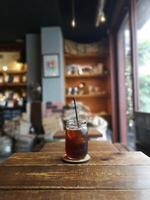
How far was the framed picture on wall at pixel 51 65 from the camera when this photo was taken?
5.64 metres

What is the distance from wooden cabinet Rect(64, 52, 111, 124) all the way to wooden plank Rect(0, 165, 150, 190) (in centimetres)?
475

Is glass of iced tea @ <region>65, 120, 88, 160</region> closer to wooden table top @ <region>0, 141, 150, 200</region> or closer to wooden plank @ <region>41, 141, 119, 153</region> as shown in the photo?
wooden table top @ <region>0, 141, 150, 200</region>

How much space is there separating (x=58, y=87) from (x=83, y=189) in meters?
4.77

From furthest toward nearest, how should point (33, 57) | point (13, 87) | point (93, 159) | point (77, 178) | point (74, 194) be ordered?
point (13, 87) → point (33, 57) → point (93, 159) → point (77, 178) → point (74, 194)

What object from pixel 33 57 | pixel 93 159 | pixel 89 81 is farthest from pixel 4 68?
pixel 93 159

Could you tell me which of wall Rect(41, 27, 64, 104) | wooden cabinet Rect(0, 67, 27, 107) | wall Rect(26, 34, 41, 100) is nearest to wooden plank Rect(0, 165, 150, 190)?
wall Rect(41, 27, 64, 104)

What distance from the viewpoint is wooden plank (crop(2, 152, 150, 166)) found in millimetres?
1364

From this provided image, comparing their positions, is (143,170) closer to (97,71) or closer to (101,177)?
(101,177)

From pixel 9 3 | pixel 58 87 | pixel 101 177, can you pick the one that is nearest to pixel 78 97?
pixel 58 87

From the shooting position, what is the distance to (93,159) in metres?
1.46

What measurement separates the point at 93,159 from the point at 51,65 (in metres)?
4.38

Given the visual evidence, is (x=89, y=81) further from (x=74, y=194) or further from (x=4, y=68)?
(x=74, y=194)

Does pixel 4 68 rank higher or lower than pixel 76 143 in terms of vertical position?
higher

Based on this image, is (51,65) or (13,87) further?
(13,87)
